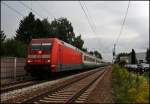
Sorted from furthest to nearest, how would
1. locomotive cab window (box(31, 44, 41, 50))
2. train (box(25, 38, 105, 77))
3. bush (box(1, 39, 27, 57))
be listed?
bush (box(1, 39, 27, 57)) → locomotive cab window (box(31, 44, 41, 50)) → train (box(25, 38, 105, 77))

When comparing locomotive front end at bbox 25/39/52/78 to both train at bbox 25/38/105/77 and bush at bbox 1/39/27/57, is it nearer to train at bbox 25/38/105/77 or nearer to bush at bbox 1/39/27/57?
train at bbox 25/38/105/77

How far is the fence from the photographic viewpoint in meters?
28.2

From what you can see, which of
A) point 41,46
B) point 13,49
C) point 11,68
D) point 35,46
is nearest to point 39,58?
point 41,46

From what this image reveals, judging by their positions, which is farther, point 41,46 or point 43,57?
point 41,46

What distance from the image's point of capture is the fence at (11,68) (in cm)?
2816

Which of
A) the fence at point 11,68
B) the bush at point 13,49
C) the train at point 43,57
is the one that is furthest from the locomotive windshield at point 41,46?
the bush at point 13,49

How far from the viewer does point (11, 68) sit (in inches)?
1164

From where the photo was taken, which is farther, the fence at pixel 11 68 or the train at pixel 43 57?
the fence at pixel 11 68

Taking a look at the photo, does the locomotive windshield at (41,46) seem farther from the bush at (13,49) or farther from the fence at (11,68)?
the bush at (13,49)

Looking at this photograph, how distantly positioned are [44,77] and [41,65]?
3418mm

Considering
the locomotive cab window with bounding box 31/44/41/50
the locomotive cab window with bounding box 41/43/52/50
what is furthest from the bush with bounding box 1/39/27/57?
the locomotive cab window with bounding box 41/43/52/50

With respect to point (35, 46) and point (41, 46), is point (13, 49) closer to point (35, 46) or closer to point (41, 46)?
point (35, 46)

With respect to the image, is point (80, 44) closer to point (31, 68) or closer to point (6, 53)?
point (6, 53)

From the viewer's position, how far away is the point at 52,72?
2745cm
